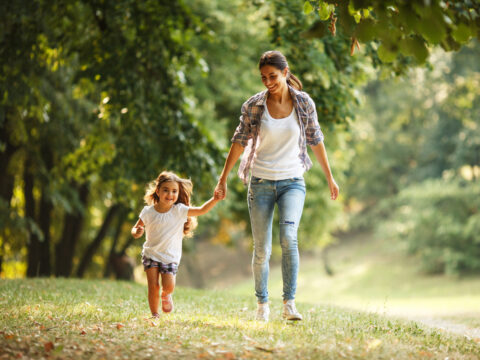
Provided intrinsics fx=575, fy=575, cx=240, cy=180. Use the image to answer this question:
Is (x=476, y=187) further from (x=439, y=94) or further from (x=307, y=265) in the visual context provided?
(x=307, y=265)

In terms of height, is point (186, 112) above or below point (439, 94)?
below

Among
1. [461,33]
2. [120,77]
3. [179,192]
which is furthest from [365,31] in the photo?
[120,77]

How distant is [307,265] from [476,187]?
17.5m

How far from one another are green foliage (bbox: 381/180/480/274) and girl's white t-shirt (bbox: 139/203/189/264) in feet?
66.0

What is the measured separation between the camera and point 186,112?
998 centimetres

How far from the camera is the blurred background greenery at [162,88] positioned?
27.1 feet

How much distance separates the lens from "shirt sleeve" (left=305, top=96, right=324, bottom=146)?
5.41 metres

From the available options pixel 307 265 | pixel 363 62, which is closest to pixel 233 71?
pixel 363 62

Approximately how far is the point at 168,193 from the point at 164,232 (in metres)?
0.37

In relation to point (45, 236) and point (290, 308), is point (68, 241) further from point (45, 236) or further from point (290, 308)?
point (290, 308)

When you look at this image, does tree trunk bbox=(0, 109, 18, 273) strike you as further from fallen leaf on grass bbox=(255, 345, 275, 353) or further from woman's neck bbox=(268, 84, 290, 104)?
fallen leaf on grass bbox=(255, 345, 275, 353)

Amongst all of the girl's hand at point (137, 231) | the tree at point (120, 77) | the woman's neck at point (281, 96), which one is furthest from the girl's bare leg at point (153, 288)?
the tree at point (120, 77)

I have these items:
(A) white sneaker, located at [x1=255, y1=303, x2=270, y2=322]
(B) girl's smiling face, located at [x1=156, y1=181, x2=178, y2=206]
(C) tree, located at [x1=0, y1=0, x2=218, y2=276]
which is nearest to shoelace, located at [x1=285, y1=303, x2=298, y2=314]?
(A) white sneaker, located at [x1=255, y1=303, x2=270, y2=322]

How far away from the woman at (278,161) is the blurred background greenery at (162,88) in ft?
2.31
